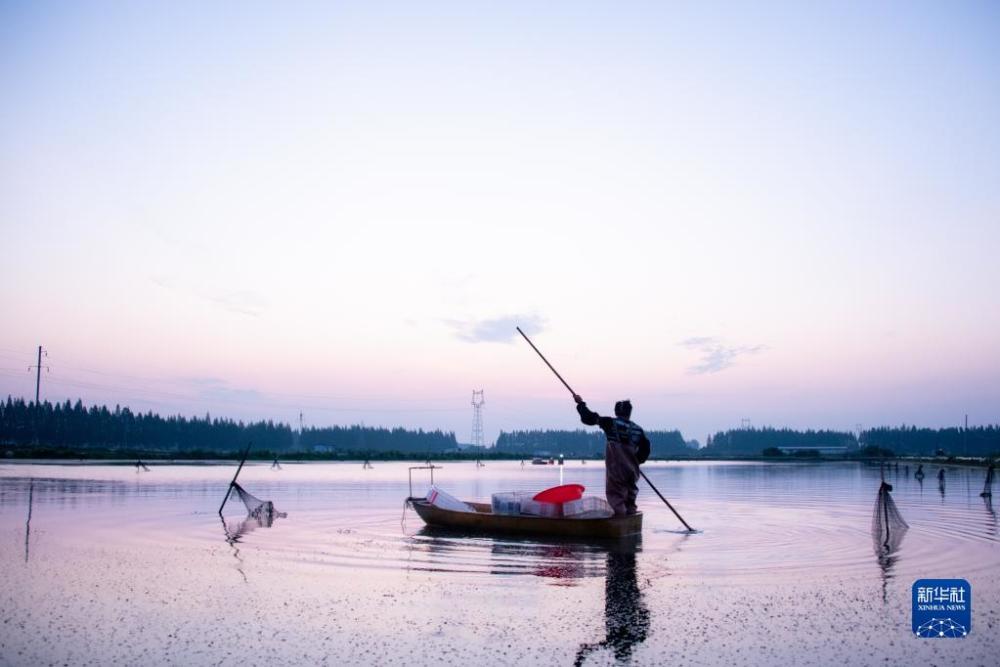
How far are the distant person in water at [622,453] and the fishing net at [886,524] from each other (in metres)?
6.42

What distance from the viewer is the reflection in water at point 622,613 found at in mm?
10492

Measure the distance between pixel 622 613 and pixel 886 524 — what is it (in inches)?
531

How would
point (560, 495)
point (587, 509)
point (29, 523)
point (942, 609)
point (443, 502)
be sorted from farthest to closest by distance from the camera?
point (443, 502) → point (29, 523) → point (587, 509) → point (560, 495) → point (942, 609)

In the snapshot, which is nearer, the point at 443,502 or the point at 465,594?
the point at 465,594

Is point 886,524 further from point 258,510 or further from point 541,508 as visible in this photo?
point 258,510

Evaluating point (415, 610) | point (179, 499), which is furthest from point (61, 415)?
point (415, 610)

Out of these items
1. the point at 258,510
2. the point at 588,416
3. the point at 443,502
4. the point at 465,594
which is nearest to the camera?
the point at 465,594

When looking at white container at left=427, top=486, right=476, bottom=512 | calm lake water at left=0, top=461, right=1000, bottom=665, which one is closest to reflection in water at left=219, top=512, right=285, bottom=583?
calm lake water at left=0, top=461, right=1000, bottom=665

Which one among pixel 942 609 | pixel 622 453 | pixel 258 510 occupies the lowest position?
pixel 258 510

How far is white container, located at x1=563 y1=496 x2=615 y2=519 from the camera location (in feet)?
77.4

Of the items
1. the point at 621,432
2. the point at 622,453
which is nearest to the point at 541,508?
the point at 622,453

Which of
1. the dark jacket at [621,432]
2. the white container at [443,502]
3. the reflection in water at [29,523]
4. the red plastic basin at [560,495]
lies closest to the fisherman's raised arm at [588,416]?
the dark jacket at [621,432]

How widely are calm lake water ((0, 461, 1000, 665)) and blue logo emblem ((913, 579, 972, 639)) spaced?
21 cm

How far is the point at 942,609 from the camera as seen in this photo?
41.6 ft
